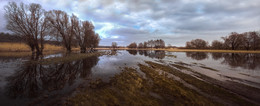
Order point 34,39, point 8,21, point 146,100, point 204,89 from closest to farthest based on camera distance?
point 146,100 < point 204,89 < point 8,21 < point 34,39

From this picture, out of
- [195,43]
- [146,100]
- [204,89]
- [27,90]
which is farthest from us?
[195,43]

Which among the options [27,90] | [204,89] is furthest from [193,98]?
[27,90]

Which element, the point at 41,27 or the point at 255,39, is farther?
the point at 255,39

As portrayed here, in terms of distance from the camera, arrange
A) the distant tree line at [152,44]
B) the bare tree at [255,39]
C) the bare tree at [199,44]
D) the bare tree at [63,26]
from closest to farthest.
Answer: the bare tree at [63,26], the bare tree at [255,39], the bare tree at [199,44], the distant tree line at [152,44]

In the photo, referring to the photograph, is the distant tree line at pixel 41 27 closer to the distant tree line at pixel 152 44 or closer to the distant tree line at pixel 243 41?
the distant tree line at pixel 243 41

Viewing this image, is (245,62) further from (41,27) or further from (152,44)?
(152,44)

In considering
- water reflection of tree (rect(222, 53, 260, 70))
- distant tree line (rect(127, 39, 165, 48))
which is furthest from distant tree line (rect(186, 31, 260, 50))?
distant tree line (rect(127, 39, 165, 48))

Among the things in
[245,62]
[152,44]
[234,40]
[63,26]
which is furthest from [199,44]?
[63,26]

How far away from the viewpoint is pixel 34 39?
2447cm

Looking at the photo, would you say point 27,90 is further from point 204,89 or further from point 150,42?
point 150,42

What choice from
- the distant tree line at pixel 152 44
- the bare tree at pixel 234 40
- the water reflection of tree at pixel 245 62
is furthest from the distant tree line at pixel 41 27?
the distant tree line at pixel 152 44

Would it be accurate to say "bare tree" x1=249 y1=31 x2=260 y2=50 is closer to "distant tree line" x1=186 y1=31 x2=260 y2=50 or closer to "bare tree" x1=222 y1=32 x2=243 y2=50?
"distant tree line" x1=186 y1=31 x2=260 y2=50

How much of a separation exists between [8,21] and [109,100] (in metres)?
35.2

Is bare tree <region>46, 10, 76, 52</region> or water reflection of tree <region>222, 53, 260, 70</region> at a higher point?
bare tree <region>46, 10, 76, 52</region>
